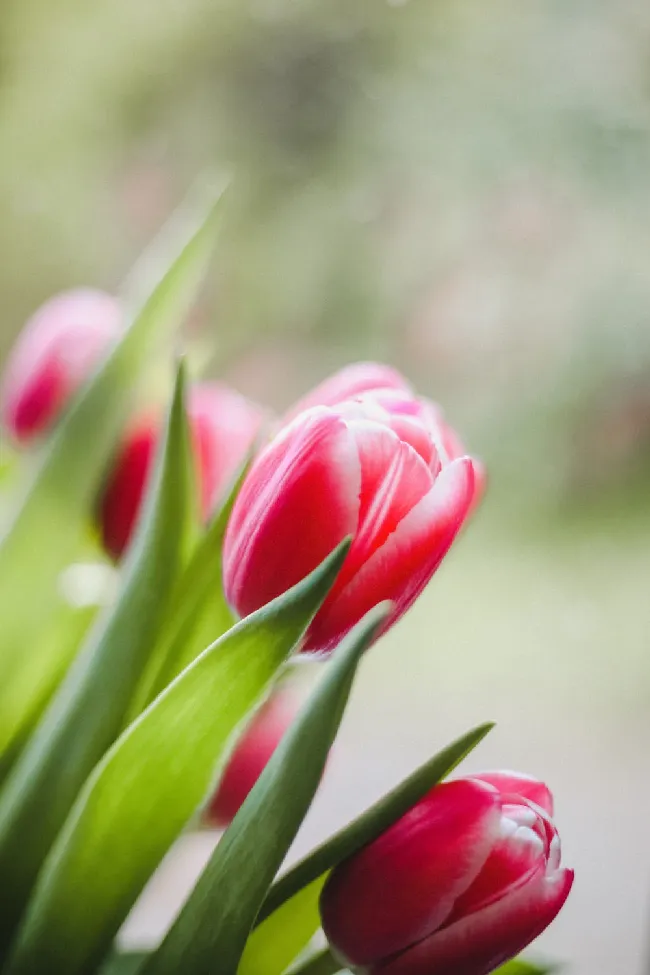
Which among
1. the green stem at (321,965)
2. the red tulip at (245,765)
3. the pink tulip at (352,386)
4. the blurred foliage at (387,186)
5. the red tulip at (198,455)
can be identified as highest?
the blurred foliage at (387,186)

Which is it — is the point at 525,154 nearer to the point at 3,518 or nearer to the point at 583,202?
the point at 583,202

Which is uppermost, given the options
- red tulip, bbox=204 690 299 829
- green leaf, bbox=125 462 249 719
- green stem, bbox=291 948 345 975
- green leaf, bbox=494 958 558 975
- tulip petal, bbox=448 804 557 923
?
green leaf, bbox=125 462 249 719

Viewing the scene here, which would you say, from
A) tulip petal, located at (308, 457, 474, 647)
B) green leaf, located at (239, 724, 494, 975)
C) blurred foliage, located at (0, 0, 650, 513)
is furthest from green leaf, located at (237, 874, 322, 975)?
blurred foliage, located at (0, 0, 650, 513)

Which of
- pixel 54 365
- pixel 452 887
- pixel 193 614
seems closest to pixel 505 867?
pixel 452 887

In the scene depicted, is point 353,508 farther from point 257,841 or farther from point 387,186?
point 387,186

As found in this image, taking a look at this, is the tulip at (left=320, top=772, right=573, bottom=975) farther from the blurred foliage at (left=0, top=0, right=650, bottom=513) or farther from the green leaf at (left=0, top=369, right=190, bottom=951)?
the blurred foliage at (left=0, top=0, right=650, bottom=513)

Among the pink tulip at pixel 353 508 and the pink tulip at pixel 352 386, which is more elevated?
the pink tulip at pixel 352 386

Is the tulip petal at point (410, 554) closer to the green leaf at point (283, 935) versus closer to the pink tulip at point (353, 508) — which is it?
the pink tulip at point (353, 508)

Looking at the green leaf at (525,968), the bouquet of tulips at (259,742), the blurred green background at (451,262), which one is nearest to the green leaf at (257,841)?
the bouquet of tulips at (259,742)
